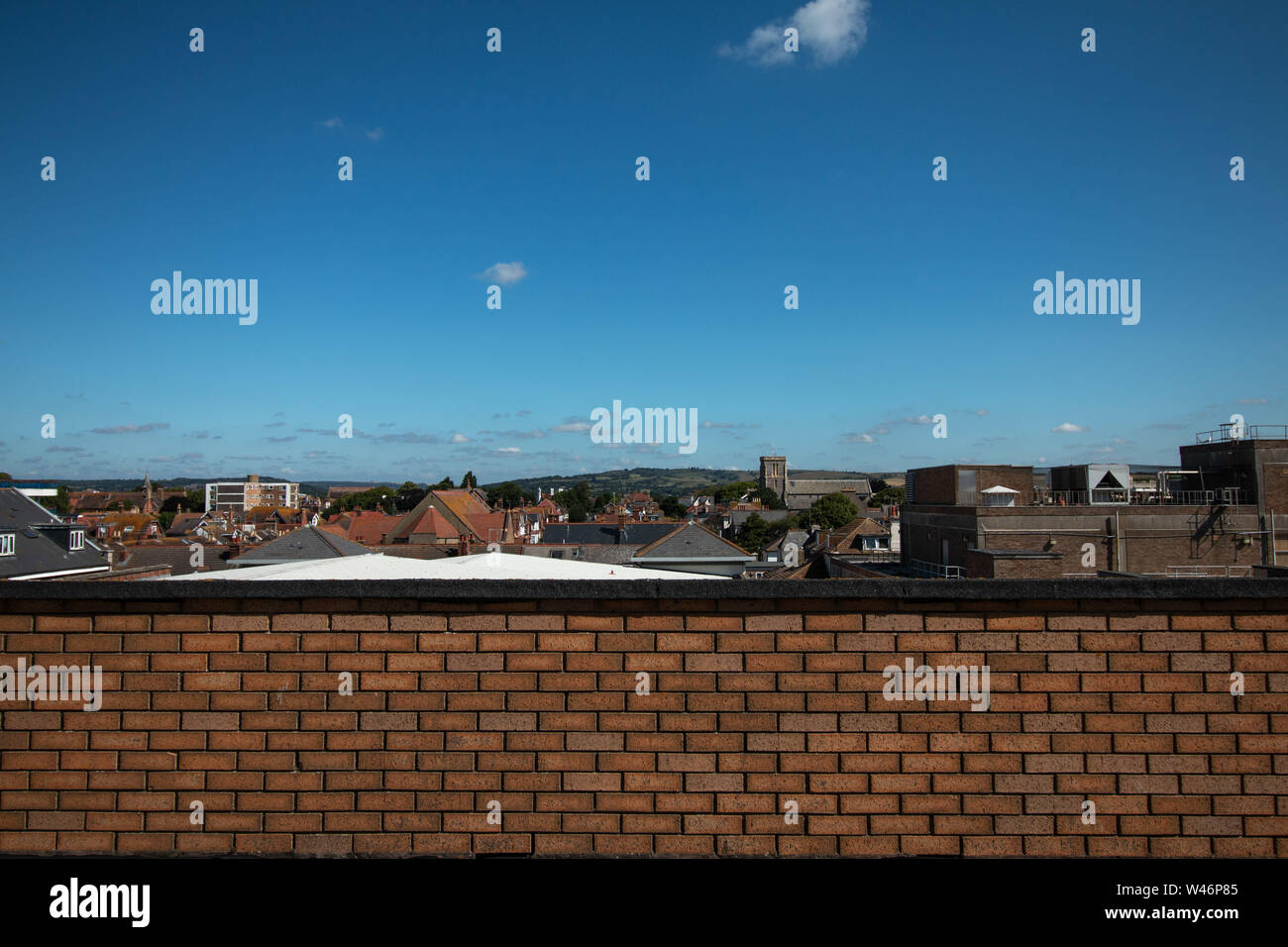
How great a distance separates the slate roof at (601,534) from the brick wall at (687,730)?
48.8m

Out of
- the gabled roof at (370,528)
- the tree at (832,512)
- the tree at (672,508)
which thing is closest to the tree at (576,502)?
Result: the tree at (672,508)

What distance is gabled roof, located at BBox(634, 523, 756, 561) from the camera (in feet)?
109

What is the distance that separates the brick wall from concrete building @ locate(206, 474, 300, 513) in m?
176

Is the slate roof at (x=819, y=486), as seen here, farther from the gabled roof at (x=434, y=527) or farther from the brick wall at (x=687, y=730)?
the brick wall at (x=687, y=730)

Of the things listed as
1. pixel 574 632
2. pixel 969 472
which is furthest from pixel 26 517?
pixel 969 472

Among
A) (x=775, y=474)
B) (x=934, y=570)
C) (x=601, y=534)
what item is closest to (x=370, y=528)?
(x=601, y=534)

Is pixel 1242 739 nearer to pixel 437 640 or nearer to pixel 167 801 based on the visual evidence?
pixel 437 640

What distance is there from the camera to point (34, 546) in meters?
25.0

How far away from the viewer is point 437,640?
3607 mm

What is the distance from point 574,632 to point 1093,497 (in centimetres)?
3493

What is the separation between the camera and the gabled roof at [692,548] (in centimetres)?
3334

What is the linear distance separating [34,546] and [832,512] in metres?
96.7

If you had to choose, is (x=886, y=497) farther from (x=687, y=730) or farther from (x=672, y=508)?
(x=687, y=730)
